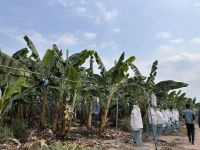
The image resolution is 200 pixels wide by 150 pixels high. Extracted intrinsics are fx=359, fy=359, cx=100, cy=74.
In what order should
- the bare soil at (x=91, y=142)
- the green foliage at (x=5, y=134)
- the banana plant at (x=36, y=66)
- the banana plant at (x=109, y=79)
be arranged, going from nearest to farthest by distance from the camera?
the bare soil at (x=91, y=142)
the green foliage at (x=5, y=134)
the banana plant at (x=36, y=66)
the banana plant at (x=109, y=79)

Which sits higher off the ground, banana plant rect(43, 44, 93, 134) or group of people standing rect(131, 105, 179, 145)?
banana plant rect(43, 44, 93, 134)

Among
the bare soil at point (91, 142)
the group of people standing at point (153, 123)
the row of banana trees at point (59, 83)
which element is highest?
Result: the row of banana trees at point (59, 83)

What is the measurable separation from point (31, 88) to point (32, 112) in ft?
16.8

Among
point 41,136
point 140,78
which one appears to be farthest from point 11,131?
point 140,78

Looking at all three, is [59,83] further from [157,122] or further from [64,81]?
[157,122]

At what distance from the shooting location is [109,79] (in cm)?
1928

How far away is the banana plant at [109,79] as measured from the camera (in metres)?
18.1

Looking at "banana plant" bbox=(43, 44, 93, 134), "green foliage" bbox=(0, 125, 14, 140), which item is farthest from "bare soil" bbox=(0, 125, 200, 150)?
"banana plant" bbox=(43, 44, 93, 134)

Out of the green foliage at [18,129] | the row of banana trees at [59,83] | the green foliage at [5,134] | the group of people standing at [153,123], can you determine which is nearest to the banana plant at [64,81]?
the row of banana trees at [59,83]

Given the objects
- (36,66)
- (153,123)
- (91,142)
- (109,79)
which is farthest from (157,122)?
(36,66)

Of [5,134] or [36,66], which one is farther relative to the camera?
[36,66]

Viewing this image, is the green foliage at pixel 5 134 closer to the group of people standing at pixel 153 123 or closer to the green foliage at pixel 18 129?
the green foliage at pixel 18 129

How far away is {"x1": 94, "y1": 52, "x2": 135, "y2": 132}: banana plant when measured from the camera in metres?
18.1

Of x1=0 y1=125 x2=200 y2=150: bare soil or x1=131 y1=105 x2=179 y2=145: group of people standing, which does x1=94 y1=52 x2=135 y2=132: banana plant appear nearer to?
x1=0 y1=125 x2=200 y2=150: bare soil
